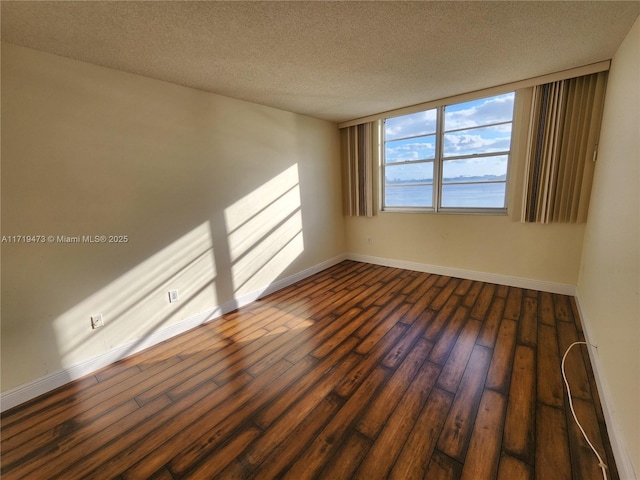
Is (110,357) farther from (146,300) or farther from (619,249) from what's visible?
(619,249)

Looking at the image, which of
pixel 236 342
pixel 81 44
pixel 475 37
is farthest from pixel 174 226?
pixel 475 37

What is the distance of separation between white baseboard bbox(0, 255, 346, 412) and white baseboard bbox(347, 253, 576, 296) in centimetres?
192

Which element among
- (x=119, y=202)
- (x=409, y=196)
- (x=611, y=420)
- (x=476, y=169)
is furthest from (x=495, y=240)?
(x=119, y=202)

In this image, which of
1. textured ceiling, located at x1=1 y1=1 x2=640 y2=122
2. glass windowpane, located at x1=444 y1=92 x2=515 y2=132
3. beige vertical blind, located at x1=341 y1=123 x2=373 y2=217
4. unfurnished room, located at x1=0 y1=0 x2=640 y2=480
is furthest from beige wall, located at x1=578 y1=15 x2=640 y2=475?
beige vertical blind, located at x1=341 y1=123 x2=373 y2=217

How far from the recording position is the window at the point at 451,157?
10.8 feet

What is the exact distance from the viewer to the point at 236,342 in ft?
8.02

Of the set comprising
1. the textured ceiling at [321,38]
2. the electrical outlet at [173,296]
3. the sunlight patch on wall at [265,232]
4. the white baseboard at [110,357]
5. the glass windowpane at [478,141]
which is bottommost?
the white baseboard at [110,357]

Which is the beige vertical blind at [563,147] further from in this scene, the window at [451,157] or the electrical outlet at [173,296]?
the electrical outlet at [173,296]

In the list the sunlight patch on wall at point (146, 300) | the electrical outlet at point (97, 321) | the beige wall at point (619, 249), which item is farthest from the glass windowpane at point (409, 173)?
the electrical outlet at point (97, 321)

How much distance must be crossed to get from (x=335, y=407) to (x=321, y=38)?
2434 mm

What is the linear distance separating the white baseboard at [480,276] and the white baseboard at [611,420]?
1098 mm

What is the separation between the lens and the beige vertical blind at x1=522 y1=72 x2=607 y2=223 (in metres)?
2.62

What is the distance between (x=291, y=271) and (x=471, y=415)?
2702 mm

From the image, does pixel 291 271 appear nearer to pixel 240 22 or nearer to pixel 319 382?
pixel 319 382
